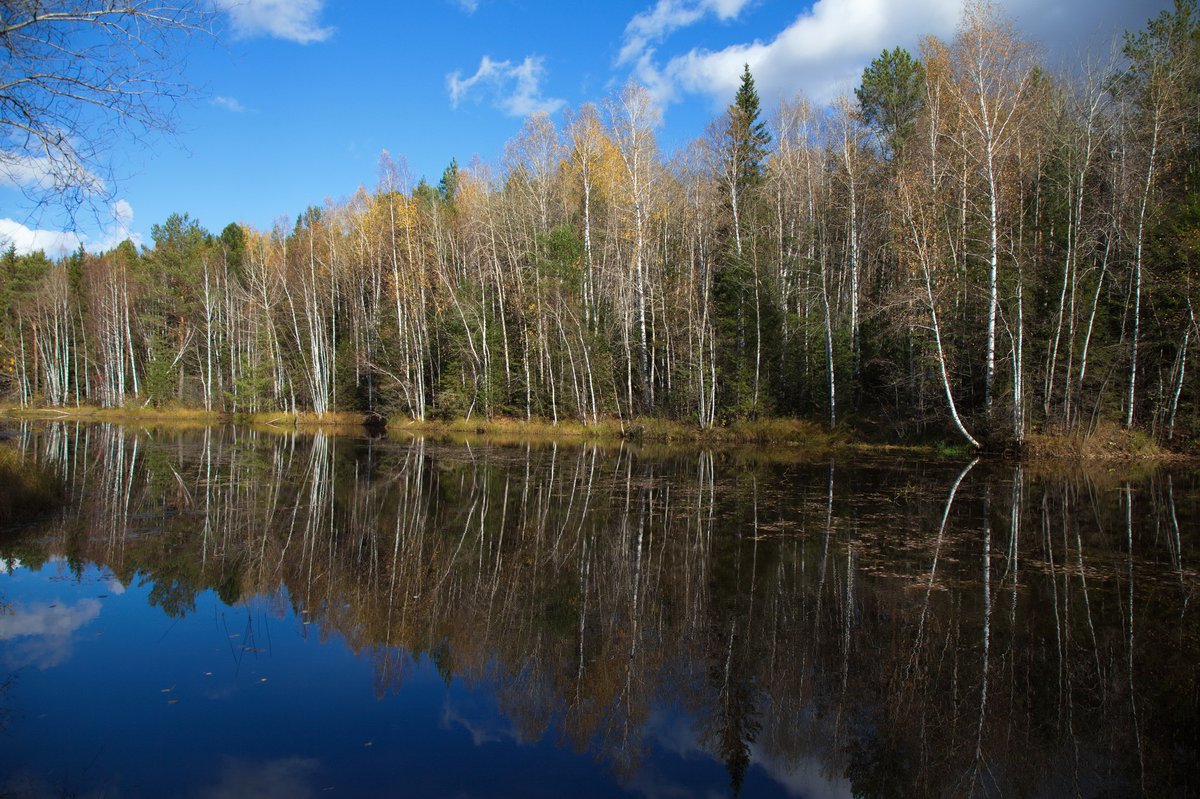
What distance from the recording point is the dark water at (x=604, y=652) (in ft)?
14.5

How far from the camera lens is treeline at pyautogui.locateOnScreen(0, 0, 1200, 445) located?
20.2 m

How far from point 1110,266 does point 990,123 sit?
653 cm

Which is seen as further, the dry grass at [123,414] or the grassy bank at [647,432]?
the dry grass at [123,414]

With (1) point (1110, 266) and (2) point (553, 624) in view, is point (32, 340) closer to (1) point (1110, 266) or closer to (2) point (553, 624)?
(2) point (553, 624)

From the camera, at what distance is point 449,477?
18109 mm

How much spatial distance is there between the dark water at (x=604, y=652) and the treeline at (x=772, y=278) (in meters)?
10.0

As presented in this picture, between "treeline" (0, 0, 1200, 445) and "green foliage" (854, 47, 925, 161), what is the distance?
0.38 ft

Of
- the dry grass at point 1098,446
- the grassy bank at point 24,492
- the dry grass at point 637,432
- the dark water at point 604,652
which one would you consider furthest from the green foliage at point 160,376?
the dry grass at point 1098,446

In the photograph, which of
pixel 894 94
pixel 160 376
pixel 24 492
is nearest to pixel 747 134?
pixel 894 94

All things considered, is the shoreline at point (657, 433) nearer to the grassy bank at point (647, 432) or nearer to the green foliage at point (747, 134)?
the grassy bank at point (647, 432)

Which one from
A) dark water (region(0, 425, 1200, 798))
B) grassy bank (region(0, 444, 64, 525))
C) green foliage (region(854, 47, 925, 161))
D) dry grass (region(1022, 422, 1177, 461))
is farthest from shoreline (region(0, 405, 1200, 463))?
grassy bank (region(0, 444, 64, 525))

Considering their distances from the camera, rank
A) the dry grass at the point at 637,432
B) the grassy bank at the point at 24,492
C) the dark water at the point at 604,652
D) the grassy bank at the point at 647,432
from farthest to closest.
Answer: the dry grass at the point at 637,432, the grassy bank at the point at 647,432, the grassy bank at the point at 24,492, the dark water at the point at 604,652

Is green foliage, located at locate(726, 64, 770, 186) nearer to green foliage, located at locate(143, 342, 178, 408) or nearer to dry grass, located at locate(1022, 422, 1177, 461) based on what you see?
dry grass, located at locate(1022, 422, 1177, 461)

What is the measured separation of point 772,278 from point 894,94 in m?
10.0
